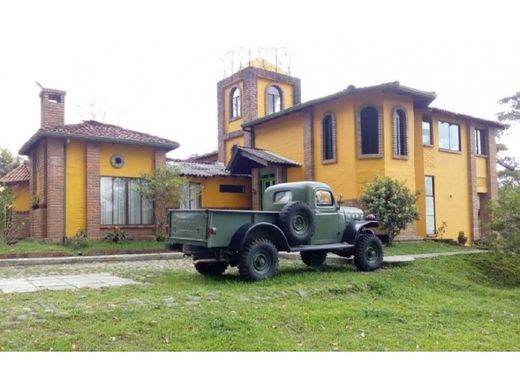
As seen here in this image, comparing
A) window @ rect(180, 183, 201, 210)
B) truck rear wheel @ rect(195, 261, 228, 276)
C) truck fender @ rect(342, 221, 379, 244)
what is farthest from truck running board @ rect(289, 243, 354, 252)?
window @ rect(180, 183, 201, 210)

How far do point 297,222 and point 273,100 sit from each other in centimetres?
1604

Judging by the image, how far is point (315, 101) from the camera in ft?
57.7

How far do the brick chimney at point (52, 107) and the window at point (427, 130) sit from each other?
1440 cm

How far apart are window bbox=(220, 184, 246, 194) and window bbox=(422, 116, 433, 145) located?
8293mm

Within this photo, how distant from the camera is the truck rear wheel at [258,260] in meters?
8.59

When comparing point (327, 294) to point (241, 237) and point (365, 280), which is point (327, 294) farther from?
point (241, 237)

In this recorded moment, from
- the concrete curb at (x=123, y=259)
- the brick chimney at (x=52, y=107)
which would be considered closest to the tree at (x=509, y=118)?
the concrete curb at (x=123, y=259)

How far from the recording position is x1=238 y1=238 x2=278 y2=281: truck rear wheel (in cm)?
859

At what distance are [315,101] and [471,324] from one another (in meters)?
12.2

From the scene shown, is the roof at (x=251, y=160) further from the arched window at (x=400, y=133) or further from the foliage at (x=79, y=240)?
the foliage at (x=79, y=240)

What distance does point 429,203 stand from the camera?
18547mm

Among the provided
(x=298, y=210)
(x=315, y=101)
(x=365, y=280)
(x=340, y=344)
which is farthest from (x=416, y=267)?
(x=315, y=101)

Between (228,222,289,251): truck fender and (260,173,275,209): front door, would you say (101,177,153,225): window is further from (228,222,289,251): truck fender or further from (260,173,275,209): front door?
(228,222,289,251): truck fender

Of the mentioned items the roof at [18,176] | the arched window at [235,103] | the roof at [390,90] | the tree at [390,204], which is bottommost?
the tree at [390,204]
